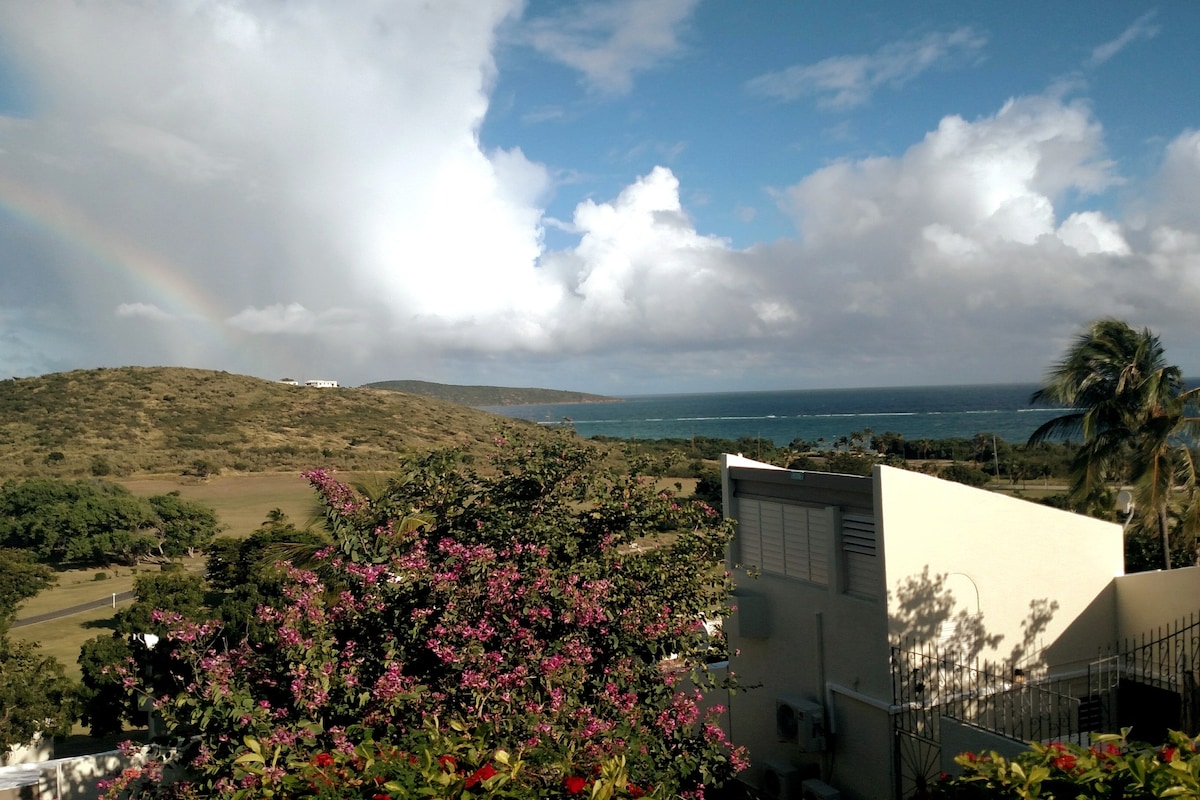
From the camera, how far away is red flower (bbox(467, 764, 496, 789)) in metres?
3.66

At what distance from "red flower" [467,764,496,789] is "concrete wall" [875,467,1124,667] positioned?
280 inches

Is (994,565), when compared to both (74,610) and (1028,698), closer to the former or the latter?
(1028,698)

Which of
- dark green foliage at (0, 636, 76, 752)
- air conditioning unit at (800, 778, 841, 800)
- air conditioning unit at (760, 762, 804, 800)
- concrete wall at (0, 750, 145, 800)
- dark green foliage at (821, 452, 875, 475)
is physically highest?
dark green foliage at (821, 452, 875, 475)

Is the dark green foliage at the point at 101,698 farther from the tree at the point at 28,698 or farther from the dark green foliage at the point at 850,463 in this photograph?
the dark green foliage at the point at 850,463

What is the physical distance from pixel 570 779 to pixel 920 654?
742 cm

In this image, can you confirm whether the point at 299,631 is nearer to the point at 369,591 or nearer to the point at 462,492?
the point at 369,591

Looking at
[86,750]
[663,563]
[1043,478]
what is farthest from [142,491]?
[1043,478]

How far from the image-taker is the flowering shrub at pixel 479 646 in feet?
18.4

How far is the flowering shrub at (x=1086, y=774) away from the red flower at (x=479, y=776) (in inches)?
84.1

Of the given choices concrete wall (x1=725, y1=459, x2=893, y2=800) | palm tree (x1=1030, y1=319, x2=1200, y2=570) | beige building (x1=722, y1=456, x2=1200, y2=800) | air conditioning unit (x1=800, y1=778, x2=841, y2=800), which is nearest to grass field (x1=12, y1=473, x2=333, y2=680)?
concrete wall (x1=725, y1=459, x2=893, y2=800)

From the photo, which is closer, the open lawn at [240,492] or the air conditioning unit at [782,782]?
the air conditioning unit at [782,782]

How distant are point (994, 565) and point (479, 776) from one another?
887cm

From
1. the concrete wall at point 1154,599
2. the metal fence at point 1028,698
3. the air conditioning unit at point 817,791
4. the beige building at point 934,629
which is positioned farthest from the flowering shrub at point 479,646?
the concrete wall at point 1154,599

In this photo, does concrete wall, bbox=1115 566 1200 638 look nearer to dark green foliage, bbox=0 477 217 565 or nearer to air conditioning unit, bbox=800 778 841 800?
air conditioning unit, bbox=800 778 841 800
